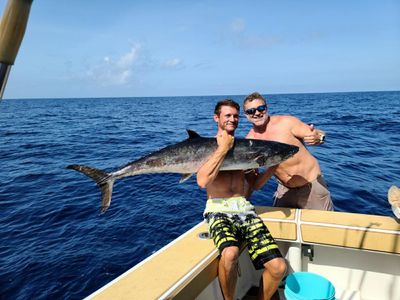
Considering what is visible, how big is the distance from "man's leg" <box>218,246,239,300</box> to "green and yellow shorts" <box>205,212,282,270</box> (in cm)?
9

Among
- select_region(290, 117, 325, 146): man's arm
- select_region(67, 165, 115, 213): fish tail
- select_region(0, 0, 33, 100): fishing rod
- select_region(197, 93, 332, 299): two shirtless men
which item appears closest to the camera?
select_region(0, 0, 33, 100): fishing rod

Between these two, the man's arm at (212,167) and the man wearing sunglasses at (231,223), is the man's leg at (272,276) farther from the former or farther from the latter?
the man's arm at (212,167)

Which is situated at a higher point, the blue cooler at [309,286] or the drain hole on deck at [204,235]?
the drain hole on deck at [204,235]

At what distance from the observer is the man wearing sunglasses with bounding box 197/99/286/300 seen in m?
3.30

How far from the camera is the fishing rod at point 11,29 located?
909mm

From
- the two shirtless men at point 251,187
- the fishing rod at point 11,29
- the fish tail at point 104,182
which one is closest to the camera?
the fishing rod at point 11,29

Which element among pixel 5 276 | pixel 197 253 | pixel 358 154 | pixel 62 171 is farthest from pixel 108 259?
pixel 358 154

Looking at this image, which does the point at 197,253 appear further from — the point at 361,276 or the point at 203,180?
the point at 361,276

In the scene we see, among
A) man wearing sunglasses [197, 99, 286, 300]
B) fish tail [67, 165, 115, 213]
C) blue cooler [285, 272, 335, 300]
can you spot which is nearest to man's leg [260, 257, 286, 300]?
man wearing sunglasses [197, 99, 286, 300]

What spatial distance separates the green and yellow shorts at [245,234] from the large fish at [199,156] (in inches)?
26.4

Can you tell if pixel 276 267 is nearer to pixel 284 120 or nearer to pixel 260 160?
pixel 260 160

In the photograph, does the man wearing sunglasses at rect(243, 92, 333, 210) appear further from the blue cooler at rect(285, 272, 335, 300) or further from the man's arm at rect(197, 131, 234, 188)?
the blue cooler at rect(285, 272, 335, 300)

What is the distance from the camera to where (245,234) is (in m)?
3.65

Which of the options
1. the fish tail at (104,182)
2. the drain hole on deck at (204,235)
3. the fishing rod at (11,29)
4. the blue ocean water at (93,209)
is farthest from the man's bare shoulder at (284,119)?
the fishing rod at (11,29)
